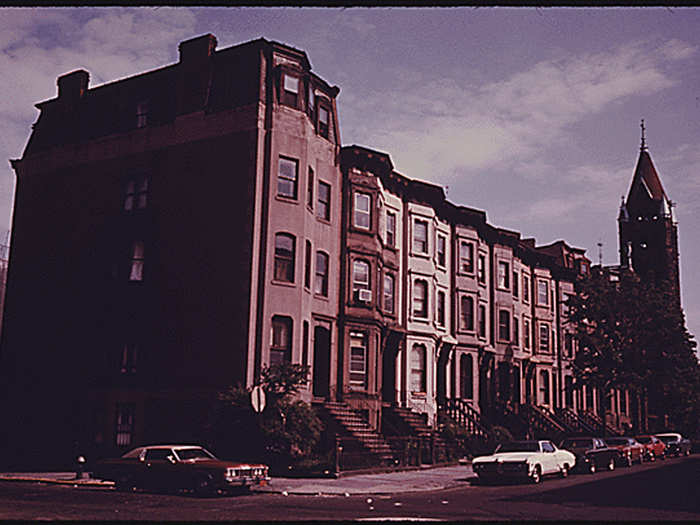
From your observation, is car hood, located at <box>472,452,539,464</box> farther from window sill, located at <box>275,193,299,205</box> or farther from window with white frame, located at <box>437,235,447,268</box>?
window with white frame, located at <box>437,235,447,268</box>

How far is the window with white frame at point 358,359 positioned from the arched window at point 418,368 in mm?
5385

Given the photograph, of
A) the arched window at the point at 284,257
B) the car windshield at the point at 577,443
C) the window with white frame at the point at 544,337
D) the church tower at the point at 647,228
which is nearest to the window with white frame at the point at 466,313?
the window with white frame at the point at 544,337

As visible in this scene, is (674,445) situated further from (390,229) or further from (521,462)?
(521,462)

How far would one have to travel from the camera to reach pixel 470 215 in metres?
46.5

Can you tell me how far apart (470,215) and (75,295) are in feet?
73.8

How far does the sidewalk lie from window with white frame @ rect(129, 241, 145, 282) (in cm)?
868

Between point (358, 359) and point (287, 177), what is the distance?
8516 mm

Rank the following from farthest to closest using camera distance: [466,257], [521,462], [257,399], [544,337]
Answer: [544,337], [466,257], [521,462], [257,399]

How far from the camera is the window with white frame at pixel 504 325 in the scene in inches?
1978

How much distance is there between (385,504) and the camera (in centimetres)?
1777

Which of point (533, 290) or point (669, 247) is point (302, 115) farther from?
point (669, 247)

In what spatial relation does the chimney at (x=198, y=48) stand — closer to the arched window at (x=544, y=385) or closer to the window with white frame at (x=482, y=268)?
the window with white frame at (x=482, y=268)

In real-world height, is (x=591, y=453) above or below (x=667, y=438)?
below

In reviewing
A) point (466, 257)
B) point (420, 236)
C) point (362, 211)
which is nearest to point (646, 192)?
point (466, 257)
